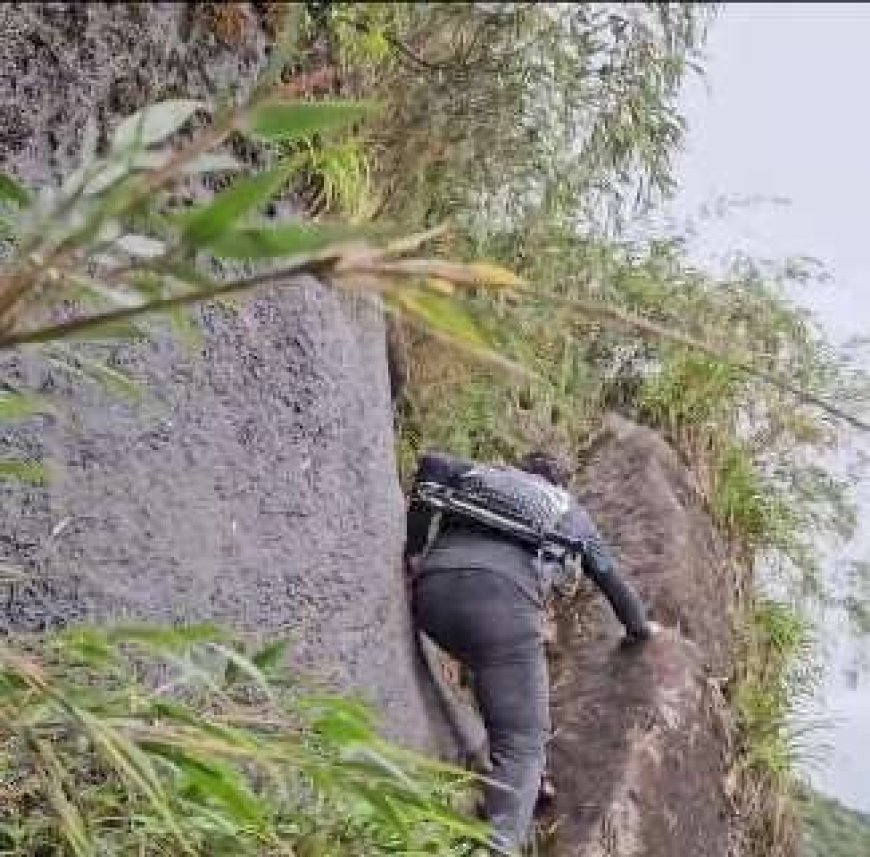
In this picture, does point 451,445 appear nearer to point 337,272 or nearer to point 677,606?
point 677,606

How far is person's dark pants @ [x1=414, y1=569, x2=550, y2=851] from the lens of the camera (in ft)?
17.7

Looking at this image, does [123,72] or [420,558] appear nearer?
[123,72]

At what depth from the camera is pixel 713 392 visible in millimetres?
8242

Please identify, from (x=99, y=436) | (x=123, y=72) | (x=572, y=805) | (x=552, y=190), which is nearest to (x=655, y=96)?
(x=552, y=190)

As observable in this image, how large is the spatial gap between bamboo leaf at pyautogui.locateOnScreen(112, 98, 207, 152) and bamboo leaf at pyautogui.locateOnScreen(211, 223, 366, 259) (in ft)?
0.42

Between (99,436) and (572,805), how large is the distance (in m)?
2.82

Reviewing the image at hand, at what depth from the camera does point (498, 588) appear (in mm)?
A: 5379

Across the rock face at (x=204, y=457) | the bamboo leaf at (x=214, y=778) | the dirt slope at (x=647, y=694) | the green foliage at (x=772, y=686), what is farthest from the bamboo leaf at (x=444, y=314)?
the green foliage at (x=772, y=686)

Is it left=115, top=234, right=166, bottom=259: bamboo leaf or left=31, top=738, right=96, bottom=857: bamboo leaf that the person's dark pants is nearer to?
left=31, top=738, right=96, bottom=857: bamboo leaf

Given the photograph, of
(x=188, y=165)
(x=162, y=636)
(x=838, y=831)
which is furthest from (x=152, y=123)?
(x=838, y=831)

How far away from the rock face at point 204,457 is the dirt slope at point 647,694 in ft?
3.11

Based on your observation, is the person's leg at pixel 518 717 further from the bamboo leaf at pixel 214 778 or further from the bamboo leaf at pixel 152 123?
the bamboo leaf at pixel 152 123

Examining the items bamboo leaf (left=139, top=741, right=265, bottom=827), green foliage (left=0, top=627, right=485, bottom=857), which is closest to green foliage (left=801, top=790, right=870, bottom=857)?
green foliage (left=0, top=627, right=485, bottom=857)

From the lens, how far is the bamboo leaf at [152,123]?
140cm
